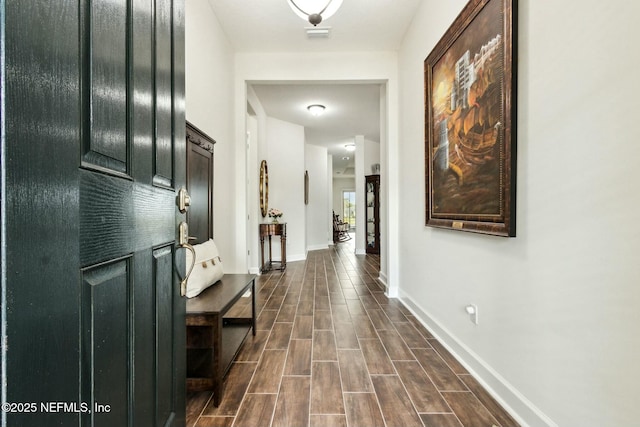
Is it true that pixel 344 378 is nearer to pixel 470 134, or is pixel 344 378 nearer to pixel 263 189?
pixel 470 134

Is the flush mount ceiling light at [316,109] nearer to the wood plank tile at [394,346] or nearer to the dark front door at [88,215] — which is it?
the wood plank tile at [394,346]

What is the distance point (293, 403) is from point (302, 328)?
1.03 meters

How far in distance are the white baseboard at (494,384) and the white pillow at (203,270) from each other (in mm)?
1820

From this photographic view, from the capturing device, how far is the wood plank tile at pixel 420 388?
5.21ft

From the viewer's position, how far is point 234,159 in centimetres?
362

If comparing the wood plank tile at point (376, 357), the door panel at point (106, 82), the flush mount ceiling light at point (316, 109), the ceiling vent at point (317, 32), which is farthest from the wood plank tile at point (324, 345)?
the flush mount ceiling light at point (316, 109)

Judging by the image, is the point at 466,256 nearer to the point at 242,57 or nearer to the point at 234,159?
the point at 234,159

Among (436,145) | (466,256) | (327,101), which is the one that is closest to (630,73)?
(466,256)

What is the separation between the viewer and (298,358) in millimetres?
2109

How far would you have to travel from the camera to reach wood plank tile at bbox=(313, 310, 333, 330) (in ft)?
8.84

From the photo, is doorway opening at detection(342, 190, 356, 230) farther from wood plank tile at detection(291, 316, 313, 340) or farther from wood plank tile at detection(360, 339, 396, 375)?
wood plank tile at detection(360, 339, 396, 375)

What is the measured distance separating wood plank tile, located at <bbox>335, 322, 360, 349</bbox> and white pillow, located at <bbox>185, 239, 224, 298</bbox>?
3.60ft

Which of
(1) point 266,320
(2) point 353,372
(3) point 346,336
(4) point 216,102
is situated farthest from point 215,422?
(4) point 216,102

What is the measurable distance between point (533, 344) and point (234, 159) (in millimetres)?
3301
